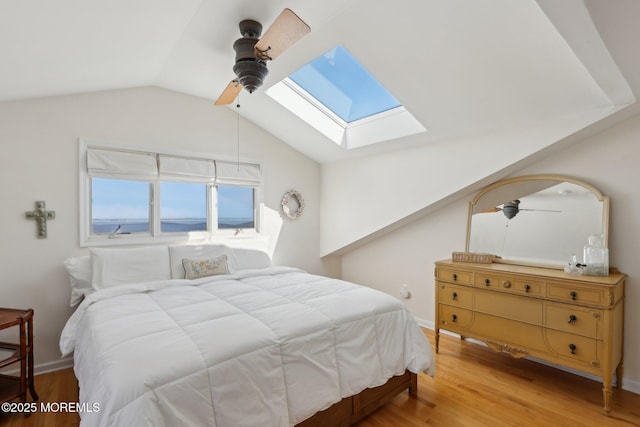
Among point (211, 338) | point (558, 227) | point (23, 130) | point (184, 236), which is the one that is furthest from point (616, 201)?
point (23, 130)

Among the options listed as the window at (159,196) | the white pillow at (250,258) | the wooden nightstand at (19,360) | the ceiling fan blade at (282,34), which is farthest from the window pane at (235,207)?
the ceiling fan blade at (282,34)

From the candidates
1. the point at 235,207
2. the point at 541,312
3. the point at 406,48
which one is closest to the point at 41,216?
the point at 235,207

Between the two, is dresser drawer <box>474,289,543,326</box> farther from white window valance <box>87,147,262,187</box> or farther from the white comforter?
white window valance <box>87,147,262,187</box>

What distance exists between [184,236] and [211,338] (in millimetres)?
2205

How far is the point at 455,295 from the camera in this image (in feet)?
9.69

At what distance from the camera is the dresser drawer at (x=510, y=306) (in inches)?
96.6

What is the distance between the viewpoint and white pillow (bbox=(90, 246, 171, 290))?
8.75 feet

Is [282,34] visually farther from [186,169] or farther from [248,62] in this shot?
[186,169]

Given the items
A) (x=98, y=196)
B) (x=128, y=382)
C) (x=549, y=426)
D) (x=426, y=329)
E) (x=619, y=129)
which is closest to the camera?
(x=128, y=382)

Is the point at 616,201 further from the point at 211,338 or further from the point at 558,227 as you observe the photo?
the point at 211,338

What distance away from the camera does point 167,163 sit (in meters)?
3.35

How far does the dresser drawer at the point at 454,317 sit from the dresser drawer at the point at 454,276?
25 centimetres

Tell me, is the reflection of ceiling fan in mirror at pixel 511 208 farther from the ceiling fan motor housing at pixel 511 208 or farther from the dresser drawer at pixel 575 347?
the dresser drawer at pixel 575 347

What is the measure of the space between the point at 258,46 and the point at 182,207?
7.42 ft
